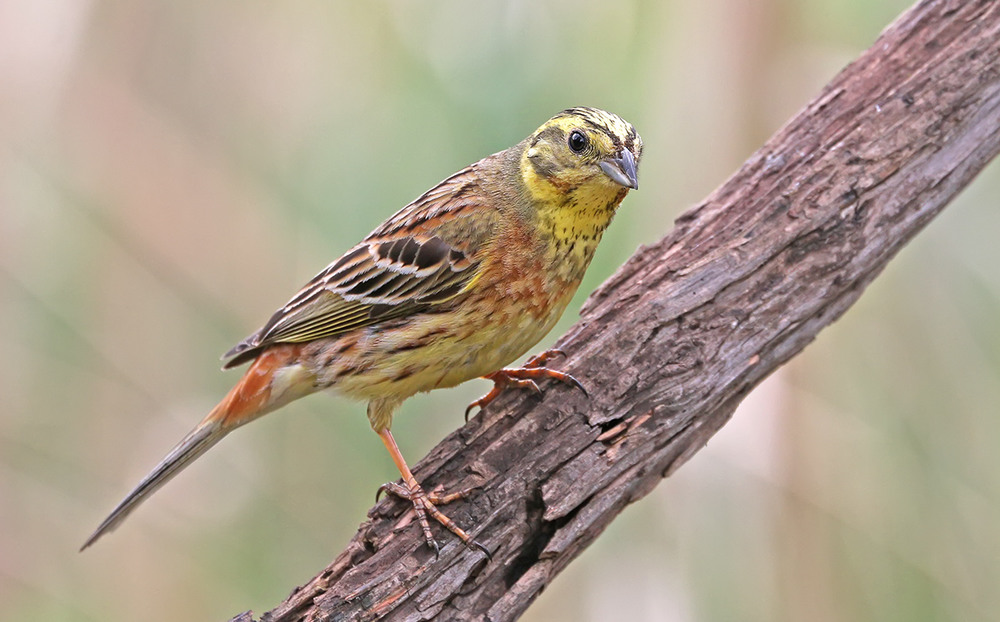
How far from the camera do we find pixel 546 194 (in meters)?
3.79

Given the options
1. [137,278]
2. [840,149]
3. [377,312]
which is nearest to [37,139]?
[137,278]

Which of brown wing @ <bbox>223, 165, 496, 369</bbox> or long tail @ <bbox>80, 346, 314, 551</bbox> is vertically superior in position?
brown wing @ <bbox>223, 165, 496, 369</bbox>

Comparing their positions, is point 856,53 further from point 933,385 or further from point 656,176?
point 933,385

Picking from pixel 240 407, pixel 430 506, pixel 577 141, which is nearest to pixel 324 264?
pixel 240 407

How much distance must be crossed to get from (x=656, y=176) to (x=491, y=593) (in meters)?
2.11

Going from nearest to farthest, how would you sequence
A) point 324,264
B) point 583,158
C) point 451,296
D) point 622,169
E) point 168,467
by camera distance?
point 622,169, point 583,158, point 451,296, point 168,467, point 324,264

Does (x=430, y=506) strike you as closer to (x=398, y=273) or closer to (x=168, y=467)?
(x=398, y=273)

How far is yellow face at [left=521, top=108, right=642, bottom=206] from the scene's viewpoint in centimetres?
355

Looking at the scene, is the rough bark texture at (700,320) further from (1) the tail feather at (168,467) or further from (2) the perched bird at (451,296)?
(1) the tail feather at (168,467)

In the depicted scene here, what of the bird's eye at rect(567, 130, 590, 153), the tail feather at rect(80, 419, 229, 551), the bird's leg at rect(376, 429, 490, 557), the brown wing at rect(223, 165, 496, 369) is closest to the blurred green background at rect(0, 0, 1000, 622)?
the brown wing at rect(223, 165, 496, 369)

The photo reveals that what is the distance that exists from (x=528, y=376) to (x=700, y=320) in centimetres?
68

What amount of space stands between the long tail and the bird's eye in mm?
1375

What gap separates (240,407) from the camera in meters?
3.90

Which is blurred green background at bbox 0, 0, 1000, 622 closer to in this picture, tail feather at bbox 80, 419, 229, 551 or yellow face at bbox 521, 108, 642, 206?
yellow face at bbox 521, 108, 642, 206
